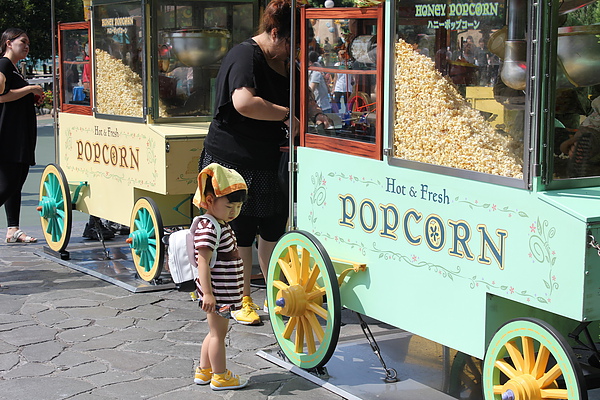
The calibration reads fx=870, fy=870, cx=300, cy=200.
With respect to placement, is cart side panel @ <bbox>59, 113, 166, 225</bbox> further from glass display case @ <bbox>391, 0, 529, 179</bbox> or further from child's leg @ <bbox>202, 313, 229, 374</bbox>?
glass display case @ <bbox>391, 0, 529, 179</bbox>

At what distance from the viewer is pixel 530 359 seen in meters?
2.92

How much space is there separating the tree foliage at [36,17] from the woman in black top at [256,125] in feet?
56.1

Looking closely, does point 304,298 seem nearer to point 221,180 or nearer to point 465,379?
point 221,180

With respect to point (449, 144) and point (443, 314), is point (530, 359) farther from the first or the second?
point (449, 144)

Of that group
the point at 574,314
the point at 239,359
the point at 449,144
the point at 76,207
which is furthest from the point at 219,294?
the point at 76,207

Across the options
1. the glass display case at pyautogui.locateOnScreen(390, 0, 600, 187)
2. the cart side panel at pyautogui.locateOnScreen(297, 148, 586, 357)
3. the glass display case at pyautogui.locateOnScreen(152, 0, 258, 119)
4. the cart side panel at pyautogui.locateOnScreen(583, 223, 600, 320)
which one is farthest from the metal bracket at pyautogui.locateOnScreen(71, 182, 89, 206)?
the cart side panel at pyautogui.locateOnScreen(583, 223, 600, 320)

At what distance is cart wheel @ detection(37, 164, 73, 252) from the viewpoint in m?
6.41

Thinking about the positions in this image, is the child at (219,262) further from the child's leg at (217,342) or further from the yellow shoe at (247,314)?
the yellow shoe at (247,314)

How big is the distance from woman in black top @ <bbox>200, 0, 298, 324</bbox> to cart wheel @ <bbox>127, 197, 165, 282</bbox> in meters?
0.73

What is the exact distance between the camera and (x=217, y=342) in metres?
3.82

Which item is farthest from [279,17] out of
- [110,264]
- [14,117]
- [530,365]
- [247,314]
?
[14,117]

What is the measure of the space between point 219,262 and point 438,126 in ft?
3.69

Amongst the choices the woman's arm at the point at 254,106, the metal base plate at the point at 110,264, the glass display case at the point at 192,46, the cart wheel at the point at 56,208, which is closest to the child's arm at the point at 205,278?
the woman's arm at the point at 254,106

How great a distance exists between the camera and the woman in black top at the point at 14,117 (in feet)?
21.4
